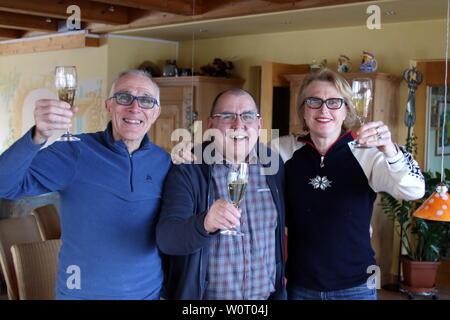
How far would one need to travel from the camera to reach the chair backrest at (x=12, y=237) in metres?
3.29

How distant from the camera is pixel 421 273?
567 cm

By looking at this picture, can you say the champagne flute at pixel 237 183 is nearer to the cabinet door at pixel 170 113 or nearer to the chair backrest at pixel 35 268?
the chair backrest at pixel 35 268

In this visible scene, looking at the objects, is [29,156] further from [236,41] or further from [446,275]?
[236,41]

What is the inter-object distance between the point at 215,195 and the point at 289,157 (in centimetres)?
50

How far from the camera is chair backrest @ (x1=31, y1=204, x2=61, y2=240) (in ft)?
13.6

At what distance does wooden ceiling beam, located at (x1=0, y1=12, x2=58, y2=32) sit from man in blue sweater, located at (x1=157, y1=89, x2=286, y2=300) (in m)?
6.13

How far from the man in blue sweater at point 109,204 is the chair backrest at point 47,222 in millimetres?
2226

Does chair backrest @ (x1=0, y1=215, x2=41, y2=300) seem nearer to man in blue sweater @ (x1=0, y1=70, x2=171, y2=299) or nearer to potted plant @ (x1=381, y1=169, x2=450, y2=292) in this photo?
man in blue sweater @ (x1=0, y1=70, x2=171, y2=299)

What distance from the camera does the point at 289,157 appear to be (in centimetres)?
233

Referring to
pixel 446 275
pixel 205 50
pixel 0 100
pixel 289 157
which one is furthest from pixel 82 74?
pixel 289 157

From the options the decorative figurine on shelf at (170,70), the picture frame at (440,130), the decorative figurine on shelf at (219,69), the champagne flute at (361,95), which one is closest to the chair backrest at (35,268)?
the champagne flute at (361,95)

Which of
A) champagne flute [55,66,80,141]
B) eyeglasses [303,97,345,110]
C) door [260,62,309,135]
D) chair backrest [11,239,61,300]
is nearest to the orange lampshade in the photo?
eyeglasses [303,97,345,110]
